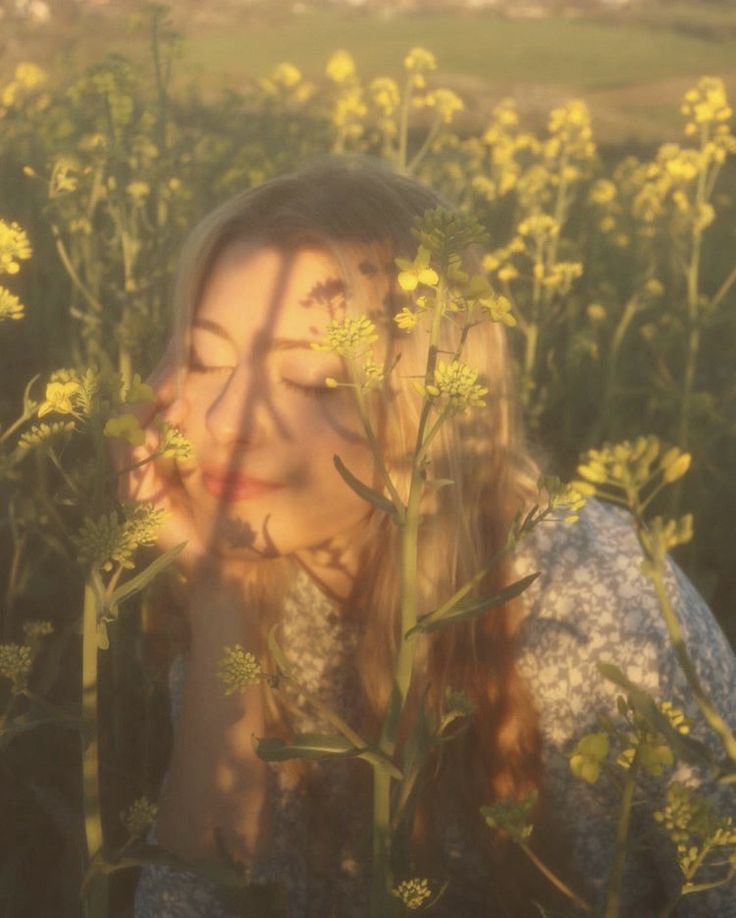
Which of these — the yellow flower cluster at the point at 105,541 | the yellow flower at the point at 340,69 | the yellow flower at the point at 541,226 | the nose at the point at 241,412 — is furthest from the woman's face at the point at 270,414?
the yellow flower at the point at 340,69

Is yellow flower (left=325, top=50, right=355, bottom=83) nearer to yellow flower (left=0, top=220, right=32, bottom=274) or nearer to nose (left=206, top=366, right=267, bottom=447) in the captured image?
nose (left=206, top=366, right=267, bottom=447)

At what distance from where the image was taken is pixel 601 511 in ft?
6.56

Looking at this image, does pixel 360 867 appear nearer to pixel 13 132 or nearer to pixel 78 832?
pixel 78 832

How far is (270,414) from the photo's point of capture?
160cm

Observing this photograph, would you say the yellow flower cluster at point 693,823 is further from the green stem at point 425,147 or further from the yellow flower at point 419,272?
the green stem at point 425,147

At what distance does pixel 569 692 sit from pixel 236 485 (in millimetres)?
556

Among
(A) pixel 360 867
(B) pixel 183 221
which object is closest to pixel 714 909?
(A) pixel 360 867

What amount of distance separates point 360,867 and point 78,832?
0.60m

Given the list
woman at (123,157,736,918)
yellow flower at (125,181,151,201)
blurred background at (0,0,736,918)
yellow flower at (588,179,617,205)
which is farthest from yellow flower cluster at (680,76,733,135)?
woman at (123,157,736,918)

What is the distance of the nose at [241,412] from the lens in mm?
1570

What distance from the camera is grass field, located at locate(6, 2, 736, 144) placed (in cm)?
702

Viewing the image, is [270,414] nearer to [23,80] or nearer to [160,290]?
[160,290]

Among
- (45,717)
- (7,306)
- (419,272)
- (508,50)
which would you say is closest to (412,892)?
(45,717)

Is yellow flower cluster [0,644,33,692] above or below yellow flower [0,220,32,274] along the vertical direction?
below
